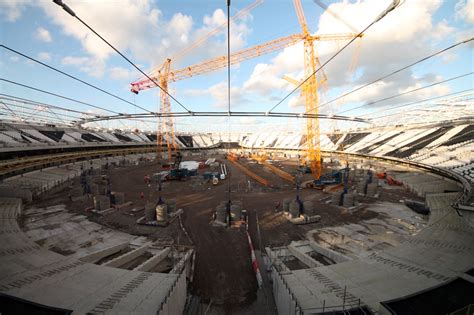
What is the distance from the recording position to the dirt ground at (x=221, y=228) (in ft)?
32.4

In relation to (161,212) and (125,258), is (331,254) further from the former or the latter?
(161,212)

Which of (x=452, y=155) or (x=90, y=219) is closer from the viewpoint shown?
(x=90, y=219)

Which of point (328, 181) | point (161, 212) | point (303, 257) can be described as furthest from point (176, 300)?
point (328, 181)

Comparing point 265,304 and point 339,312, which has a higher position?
point 339,312

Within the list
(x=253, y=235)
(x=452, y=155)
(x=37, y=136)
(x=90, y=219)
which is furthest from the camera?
(x=37, y=136)

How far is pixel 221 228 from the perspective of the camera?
52.6 ft

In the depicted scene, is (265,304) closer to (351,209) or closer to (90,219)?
(351,209)

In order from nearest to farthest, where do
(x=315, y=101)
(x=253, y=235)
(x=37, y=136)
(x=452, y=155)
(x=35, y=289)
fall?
(x=35, y=289)
(x=253, y=235)
(x=452, y=155)
(x=315, y=101)
(x=37, y=136)

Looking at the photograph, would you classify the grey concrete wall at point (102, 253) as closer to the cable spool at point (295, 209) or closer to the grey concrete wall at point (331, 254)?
the grey concrete wall at point (331, 254)

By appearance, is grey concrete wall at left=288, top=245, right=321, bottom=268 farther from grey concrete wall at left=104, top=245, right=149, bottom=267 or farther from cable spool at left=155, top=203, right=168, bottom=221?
cable spool at left=155, top=203, right=168, bottom=221

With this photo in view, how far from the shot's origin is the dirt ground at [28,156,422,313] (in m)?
9.89

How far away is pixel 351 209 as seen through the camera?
19312 mm

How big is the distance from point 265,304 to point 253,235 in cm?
627

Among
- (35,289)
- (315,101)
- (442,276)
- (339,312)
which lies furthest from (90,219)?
(315,101)
